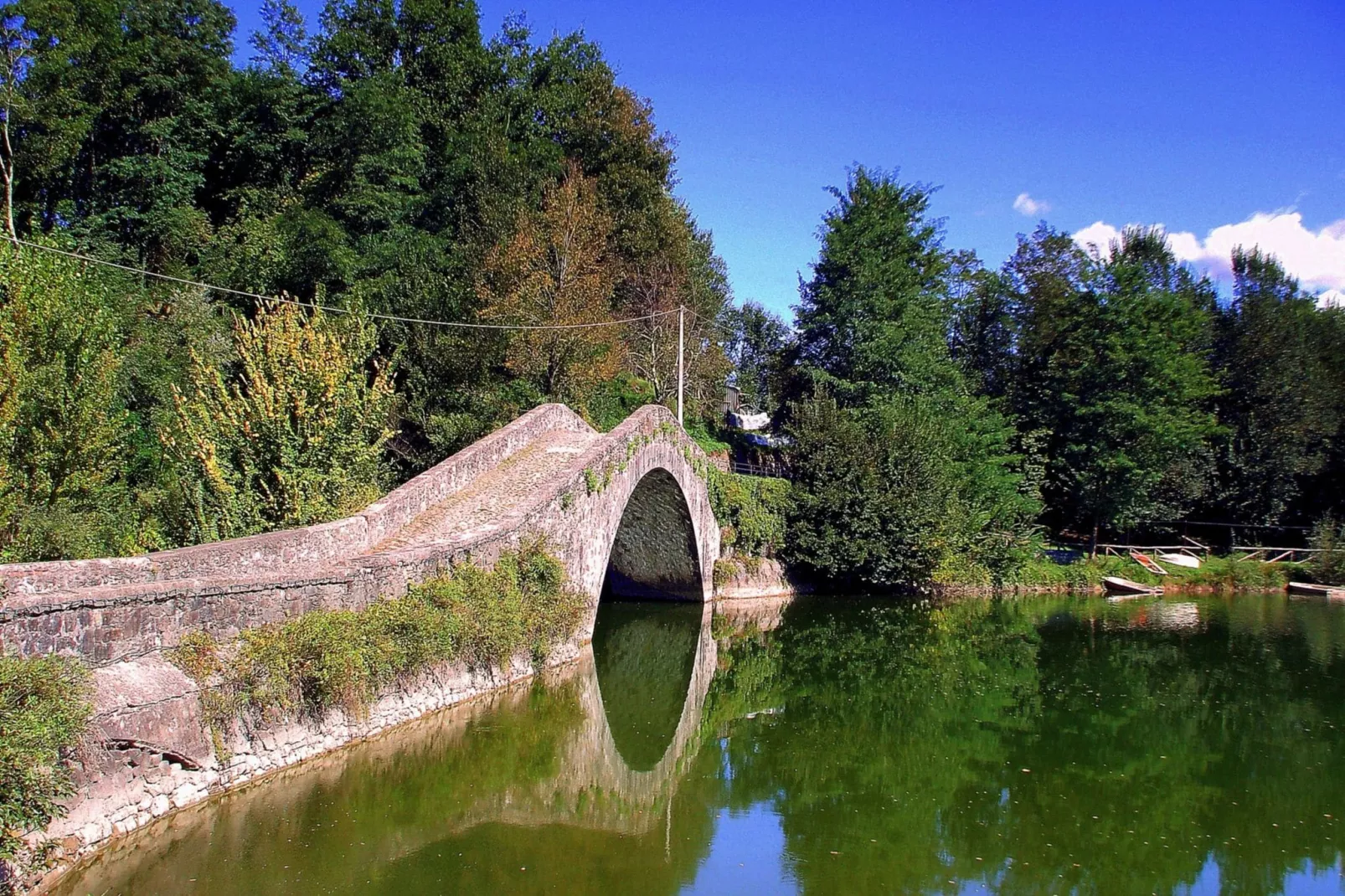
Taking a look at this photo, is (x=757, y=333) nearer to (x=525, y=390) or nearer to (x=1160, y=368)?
(x=1160, y=368)

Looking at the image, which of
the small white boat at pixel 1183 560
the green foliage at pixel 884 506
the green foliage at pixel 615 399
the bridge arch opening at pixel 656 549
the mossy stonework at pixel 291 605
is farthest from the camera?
the small white boat at pixel 1183 560

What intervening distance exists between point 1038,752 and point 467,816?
7455 millimetres

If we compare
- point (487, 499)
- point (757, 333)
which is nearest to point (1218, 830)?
point (487, 499)

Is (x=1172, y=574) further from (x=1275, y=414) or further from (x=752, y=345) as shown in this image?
(x=752, y=345)

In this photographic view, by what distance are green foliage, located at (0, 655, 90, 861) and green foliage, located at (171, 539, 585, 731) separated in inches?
60.4

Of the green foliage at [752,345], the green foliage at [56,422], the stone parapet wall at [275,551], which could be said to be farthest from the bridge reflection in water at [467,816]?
the green foliage at [752,345]

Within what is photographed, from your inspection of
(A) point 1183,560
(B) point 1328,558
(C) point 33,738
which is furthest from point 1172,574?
(C) point 33,738

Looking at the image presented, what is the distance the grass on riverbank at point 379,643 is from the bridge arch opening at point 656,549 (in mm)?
6528

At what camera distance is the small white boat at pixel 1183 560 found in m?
32.4

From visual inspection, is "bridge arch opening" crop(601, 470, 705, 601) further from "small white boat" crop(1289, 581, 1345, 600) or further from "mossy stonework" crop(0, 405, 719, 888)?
"small white boat" crop(1289, 581, 1345, 600)

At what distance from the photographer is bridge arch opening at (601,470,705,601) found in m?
22.5

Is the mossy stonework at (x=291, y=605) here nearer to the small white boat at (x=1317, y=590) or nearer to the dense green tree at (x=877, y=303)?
the dense green tree at (x=877, y=303)

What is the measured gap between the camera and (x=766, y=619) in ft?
76.2

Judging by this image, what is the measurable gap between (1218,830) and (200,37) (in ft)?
123
